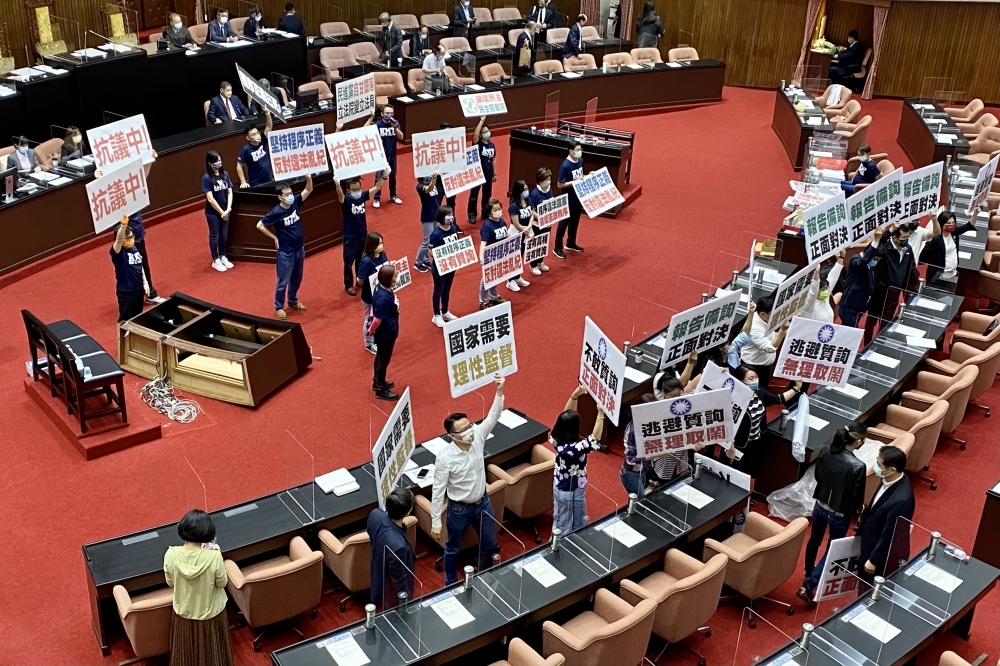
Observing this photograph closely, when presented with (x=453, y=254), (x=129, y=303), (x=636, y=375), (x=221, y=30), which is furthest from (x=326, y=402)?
(x=221, y=30)

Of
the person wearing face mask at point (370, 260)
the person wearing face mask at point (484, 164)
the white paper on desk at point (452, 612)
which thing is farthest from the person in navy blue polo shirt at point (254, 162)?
the white paper on desk at point (452, 612)

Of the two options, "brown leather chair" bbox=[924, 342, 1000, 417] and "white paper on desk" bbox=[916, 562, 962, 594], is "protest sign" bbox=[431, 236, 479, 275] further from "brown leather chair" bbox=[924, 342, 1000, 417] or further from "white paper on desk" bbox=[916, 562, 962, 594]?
"white paper on desk" bbox=[916, 562, 962, 594]

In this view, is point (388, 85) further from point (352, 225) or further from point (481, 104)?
point (352, 225)

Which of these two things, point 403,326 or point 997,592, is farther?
point 403,326

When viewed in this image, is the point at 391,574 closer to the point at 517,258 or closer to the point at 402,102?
the point at 517,258

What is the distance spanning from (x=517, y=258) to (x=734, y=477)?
4836 millimetres

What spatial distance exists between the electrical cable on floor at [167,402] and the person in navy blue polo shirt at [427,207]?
13.4ft

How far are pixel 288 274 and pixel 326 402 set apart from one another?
2196mm

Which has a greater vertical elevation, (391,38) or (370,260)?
(391,38)

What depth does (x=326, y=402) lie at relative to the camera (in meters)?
11.3

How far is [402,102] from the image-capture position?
62.1ft

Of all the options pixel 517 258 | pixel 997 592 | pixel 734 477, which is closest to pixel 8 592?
pixel 734 477

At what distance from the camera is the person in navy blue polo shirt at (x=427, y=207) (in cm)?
1398

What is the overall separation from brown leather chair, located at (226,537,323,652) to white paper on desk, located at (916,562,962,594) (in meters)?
4.70
